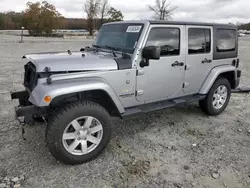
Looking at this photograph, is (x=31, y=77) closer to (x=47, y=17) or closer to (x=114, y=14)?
(x=47, y=17)

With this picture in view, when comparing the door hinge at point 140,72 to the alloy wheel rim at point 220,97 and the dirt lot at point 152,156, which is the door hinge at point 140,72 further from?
the alloy wheel rim at point 220,97

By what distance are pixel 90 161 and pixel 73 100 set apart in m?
0.86

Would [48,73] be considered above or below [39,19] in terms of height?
below

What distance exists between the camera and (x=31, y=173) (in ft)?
9.20

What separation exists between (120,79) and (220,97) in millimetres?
2577

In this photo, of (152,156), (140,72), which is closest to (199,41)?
(140,72)

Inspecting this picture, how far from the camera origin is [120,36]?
3.75 meters

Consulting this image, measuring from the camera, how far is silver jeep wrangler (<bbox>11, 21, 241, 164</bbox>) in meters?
2.80

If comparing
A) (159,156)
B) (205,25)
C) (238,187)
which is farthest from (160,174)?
(205,25)

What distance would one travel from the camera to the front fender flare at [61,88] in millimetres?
2594

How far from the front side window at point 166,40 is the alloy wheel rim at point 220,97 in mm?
1466

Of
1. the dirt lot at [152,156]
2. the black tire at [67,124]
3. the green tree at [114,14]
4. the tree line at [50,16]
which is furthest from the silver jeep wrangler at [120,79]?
the green tree at [114,14]

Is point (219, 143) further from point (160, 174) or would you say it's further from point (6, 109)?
point (6, 109)

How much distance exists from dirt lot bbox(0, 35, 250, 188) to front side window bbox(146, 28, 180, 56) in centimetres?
140
